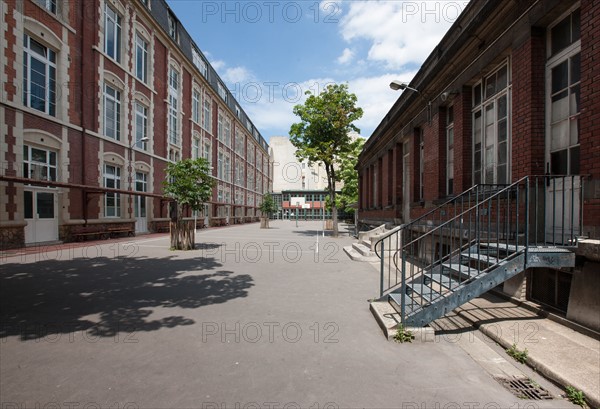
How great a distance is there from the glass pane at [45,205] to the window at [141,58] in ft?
35.7

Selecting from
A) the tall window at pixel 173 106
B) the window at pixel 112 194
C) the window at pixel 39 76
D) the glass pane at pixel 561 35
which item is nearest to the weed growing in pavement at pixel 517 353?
the glass pane at pixel 561 35

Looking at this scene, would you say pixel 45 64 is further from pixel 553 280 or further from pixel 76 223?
pixel 553 280

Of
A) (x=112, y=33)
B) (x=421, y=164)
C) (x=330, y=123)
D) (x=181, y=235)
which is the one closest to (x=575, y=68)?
(x=421, y=164)

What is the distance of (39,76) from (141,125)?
796cm

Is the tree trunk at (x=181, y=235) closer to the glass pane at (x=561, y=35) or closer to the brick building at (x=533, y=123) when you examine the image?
the brick building at (x=533, y=123)

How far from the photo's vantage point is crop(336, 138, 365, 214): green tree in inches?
942

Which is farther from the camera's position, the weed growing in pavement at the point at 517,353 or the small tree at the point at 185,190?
the small tree at the point at 185,190

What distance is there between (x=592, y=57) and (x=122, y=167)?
21752 mm

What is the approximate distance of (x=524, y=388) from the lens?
10.1ft

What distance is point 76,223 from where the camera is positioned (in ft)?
51.6

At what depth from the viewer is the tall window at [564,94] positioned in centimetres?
478

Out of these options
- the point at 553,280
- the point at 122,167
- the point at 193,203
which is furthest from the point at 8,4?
the point at 553,280

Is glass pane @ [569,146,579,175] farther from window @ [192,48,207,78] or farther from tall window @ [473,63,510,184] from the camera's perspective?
window @ [192,48,207,78]

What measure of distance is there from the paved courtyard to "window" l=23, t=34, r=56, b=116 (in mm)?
10604
